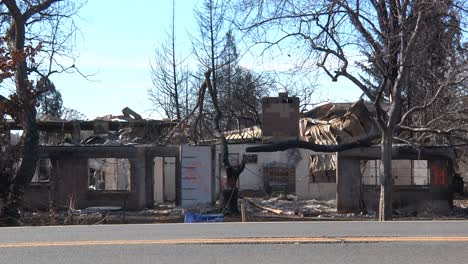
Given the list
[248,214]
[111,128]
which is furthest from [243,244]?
[111,128]

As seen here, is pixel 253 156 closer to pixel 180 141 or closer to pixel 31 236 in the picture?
pixel 180 141

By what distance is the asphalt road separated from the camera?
281 inches

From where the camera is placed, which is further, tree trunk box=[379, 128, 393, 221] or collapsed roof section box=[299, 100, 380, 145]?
collapsed roof section box=[299, 100, 380, 145]

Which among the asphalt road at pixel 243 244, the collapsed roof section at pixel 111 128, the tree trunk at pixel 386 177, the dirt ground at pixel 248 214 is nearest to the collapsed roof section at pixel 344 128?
the dirt ground at pixel 248 214

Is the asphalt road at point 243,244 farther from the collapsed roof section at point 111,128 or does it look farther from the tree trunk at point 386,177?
the collapsed roof section at point 111,128

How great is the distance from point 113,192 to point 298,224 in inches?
722

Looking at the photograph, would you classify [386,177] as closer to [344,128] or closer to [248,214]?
[248,214]

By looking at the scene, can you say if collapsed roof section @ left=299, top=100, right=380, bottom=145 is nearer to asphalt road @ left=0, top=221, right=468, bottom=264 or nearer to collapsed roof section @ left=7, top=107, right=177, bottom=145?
collapsed roof section @ left=7, top=107, right=177, bottom=145

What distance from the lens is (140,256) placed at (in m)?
7.28

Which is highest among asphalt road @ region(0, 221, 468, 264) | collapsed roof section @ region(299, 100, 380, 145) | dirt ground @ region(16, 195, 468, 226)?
collapsed roof section @ region(299, 100, 380, 145)

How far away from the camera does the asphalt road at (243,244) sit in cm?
712

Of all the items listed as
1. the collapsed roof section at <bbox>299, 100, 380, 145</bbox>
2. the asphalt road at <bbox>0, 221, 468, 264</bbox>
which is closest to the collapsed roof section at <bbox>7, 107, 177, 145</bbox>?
the collapsed roof section at <bbox>299, 100, 380, 145</bbox>

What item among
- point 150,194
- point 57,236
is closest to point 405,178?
point 150,194

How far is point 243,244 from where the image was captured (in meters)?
7.93
